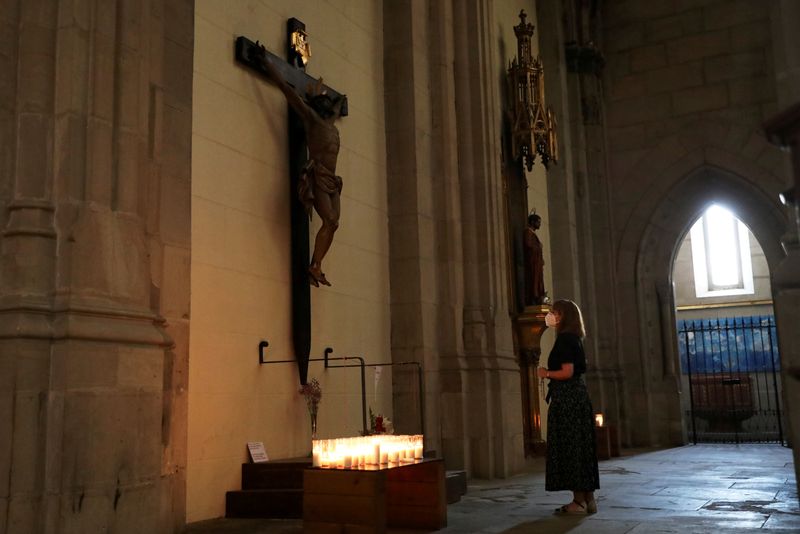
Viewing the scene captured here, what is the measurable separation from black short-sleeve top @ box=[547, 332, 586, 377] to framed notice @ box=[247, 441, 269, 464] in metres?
2.26

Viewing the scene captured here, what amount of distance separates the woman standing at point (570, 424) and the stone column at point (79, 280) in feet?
8.28

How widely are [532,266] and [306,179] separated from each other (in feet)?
17.2

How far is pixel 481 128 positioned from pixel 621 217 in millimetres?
5962

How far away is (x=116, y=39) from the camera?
474 centimetres

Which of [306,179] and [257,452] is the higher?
[306,179]

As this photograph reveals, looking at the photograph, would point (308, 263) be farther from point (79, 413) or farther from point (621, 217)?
point (621, 217)

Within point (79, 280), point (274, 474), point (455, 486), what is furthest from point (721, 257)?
point (79, 280)

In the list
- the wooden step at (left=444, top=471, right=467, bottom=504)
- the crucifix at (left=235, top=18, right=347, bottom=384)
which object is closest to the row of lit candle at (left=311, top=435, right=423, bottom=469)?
the wooden step at (left=444, top=471, right=467, bottom=504)

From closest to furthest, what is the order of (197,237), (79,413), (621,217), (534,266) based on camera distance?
(79,413)
(197,237)
(534,266)
(621,217)

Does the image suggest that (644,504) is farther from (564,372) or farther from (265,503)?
(265,503)

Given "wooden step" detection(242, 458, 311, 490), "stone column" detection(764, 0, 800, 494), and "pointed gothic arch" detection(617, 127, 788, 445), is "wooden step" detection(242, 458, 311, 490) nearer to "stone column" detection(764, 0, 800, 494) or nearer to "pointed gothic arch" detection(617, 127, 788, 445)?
"stone column" detection(764, 0, 800, 494)

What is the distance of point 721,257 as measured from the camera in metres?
20.1

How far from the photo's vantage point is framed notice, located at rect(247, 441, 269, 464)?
6250 millimetres

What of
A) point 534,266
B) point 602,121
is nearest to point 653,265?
point 602,121
